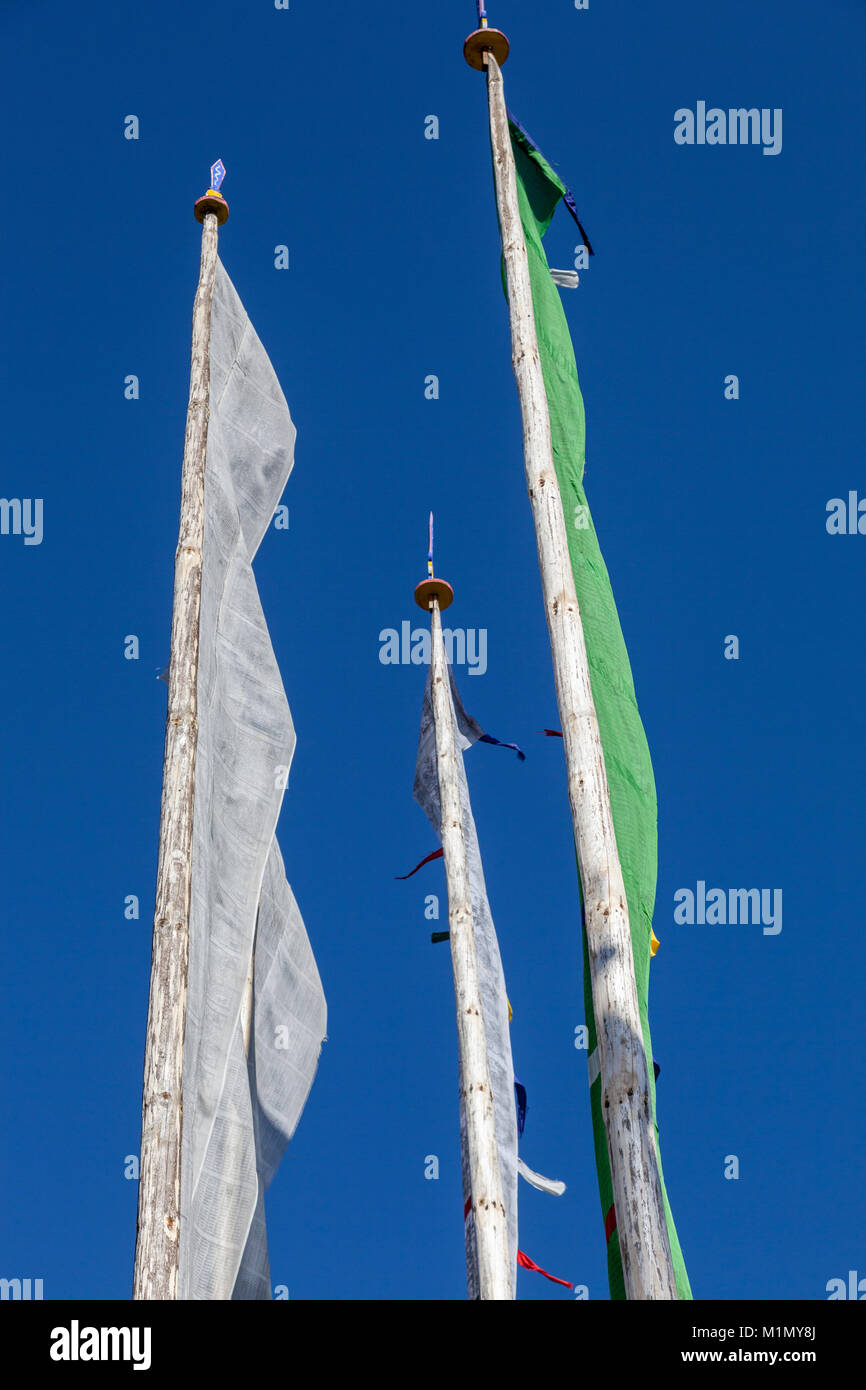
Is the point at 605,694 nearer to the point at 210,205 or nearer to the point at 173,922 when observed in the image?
the point at 173,922

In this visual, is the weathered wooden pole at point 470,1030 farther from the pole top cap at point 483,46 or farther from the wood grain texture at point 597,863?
the pole top cap at point 483,46

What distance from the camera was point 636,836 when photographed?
6.21 metres

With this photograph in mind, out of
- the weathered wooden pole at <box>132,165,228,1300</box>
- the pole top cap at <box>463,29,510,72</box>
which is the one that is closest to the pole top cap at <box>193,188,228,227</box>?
the weathered wooden pole at <box>132,165,228,1300</box>

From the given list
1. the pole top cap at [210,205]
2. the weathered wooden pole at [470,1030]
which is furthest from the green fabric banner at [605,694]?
the weathered wooden pole at [470,1030]

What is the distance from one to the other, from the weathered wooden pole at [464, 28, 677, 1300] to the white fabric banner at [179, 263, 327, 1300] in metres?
1.66

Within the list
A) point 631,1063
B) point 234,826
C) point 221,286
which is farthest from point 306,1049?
point 221,286

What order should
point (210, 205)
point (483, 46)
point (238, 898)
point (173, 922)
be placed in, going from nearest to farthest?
point (173, 922) < point (238, 898) < point (483, 46) < point (210, 205)

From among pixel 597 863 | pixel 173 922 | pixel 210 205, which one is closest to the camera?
pixel 597 863

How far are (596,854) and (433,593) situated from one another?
5.41 metres

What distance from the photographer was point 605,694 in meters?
6.40

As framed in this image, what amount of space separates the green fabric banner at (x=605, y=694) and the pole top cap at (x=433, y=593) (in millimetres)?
3129

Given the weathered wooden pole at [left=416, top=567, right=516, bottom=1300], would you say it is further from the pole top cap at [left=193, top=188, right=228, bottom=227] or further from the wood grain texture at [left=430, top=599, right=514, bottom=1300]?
the pole top cap at [left=193, top=188, right=228, bottom=227]

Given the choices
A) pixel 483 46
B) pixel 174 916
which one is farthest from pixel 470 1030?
pixel 483 46
